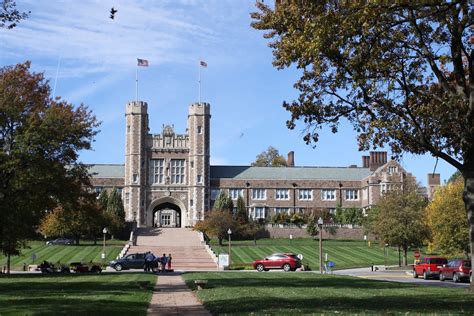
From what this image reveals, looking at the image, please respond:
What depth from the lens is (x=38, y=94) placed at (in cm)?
3500

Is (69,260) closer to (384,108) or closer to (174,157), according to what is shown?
(174,157)

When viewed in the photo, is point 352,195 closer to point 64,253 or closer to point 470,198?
point 64,253

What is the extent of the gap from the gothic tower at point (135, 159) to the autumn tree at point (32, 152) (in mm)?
46774

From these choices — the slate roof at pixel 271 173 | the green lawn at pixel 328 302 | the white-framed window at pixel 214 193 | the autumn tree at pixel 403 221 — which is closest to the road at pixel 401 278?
the autumn tree at pixel 403 221

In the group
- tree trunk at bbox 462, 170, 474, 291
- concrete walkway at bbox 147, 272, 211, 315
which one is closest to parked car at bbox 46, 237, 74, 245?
concrete walkway at bbox 147, 272, 211, 315

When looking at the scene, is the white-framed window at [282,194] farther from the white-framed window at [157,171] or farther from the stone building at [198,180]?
the white-framed window at [157,171]

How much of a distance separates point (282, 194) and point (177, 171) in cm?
1423

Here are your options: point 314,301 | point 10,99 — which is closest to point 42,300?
point 314,301

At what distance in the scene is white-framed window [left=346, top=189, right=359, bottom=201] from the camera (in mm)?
87875

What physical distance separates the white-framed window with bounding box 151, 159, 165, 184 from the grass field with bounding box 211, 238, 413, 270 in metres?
16.5

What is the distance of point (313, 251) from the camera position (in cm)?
6275

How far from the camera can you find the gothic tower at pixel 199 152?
8254 cm

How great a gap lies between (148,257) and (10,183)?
478 inches

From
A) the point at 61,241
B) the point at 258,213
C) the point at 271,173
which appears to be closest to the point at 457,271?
the point at 61,241
